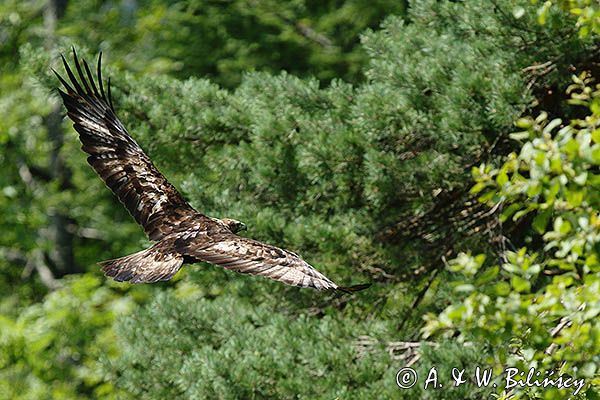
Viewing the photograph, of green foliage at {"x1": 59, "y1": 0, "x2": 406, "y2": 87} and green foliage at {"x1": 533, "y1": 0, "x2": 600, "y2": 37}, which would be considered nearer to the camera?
green foliage at {"x1": 533, "y1": 0, "x2": 600, "y2": 37}

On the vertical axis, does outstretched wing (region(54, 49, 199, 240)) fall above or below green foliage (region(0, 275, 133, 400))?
above

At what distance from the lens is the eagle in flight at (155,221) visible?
163 inches

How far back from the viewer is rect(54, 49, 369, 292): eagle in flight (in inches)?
163

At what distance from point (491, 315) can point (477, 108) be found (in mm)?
2027

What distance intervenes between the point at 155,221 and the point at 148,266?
584 millimetres

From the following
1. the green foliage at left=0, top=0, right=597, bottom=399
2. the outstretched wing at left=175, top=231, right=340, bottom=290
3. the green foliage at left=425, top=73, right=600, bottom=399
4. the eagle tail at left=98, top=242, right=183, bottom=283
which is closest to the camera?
the green foliage at left=425, top=73, right=600, bottom=399

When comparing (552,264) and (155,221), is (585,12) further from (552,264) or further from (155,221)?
(155,221)

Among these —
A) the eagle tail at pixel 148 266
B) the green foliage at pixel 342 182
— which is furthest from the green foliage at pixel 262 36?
the eagle tail at pixel 148 266

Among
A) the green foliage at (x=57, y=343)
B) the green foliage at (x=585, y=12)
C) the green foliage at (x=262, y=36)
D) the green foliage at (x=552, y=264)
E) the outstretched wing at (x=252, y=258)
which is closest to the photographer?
the green foliage at (x=552, y=264)

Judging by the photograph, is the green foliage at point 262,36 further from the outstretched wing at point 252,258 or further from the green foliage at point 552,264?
the green foliage at point 552,264

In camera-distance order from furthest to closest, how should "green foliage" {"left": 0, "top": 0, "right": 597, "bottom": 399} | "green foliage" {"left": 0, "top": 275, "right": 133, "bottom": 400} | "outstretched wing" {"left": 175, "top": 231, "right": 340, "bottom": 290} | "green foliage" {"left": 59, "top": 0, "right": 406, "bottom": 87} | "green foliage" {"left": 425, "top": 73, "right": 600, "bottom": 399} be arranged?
"green foliage" {"left": 59, "top": 0, "right": 406, "bottom": 87}, "green foliage" {"left": 0, "top": 275, "right": 133, "bottom": 400}, "green foliage" {"left": 0, "top": 0, "right": 597, "bottom": 399}, "outstretched wing" {"left": 175, "top": 231, "right": 340, "bottom": 290}, "green foliage" {"left": 425, "top": 73, "right": 600, "bottom": 399}

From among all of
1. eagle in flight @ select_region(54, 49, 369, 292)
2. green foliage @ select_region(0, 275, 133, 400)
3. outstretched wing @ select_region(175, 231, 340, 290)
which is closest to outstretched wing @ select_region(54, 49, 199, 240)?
eagle in flight @ select_region(54, 49, 369, 292)

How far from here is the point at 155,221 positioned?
16.7 ft

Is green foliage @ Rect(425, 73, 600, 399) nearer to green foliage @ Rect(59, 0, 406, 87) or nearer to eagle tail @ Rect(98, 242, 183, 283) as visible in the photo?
eagle tail @ Rect(98, 242, 183, 283)
